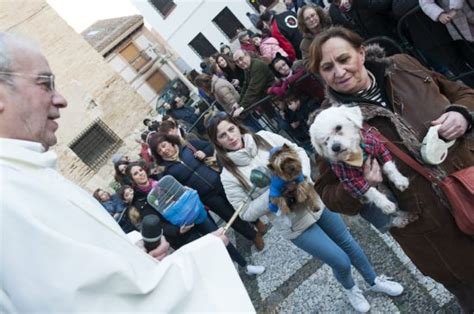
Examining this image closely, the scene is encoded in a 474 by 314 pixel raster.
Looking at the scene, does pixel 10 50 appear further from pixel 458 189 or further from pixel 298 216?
pixel 298 216

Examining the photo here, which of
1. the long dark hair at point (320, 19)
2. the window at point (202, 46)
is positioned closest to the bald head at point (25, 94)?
the long dark hair at point (320, 19)

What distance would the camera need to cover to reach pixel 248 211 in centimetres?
338

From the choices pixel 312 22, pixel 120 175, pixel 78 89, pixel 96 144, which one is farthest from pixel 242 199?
pixel 78 89

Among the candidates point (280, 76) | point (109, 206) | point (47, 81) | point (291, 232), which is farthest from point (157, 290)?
point (109, 206)

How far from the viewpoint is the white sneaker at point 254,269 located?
15.0ft

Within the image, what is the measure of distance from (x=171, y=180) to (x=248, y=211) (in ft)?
2.86

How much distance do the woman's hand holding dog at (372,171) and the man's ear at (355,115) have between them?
178 millimetres

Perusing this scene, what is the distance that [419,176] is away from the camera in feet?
6.58

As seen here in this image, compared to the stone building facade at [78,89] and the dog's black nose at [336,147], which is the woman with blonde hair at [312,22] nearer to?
the dog's black nose at [336,147]

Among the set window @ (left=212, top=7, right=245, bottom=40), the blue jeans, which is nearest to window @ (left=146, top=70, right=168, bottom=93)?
window @ (left=212, top=7, right=245, bottom=40)

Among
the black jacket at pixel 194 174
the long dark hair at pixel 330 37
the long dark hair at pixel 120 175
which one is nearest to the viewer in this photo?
the long dark hair at pixel 330 37

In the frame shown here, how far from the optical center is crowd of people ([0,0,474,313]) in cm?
178

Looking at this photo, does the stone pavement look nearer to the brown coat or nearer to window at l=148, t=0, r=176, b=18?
the brown coat

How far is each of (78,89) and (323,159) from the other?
54.6 ft
